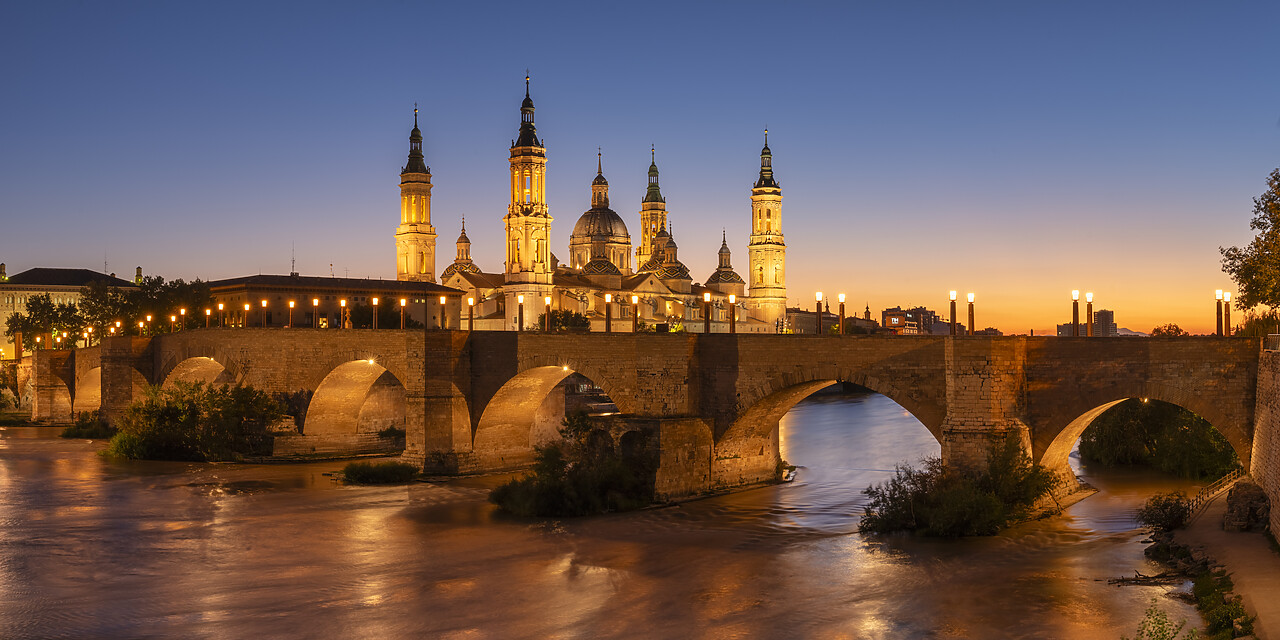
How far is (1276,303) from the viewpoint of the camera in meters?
27.5

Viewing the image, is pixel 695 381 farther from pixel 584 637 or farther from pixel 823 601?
pixel 584 637

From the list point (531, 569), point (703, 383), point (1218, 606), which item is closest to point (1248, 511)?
point (1218, 606)

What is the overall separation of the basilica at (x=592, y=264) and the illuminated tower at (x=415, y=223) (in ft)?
0.30

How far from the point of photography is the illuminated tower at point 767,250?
11700 cm

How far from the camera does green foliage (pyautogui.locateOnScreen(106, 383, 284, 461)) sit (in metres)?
42.0

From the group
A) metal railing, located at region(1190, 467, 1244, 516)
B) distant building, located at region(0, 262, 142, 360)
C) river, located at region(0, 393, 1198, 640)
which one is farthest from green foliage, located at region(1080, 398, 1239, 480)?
distant building, located at region(0, 262, 142, 360)

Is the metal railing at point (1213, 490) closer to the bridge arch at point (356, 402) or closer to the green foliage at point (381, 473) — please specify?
the green foliage at point (381, 473)

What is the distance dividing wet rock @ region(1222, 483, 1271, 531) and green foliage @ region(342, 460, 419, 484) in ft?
76.8

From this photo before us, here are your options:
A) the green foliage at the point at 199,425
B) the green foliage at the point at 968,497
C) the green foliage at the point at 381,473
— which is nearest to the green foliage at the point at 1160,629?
the green foliage at the point at 968,497

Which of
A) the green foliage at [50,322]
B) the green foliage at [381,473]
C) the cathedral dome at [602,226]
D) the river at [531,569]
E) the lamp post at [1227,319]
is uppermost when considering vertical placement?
the cathedral dome at [602,226]

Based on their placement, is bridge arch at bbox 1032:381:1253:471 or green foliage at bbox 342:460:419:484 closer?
bridge arch at bbox 1032:381:1253:471

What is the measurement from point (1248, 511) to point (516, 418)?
2299 cm

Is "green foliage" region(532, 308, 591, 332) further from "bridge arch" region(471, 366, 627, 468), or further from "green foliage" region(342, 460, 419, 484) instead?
"green foliage" region(342, 460, 419, 484)

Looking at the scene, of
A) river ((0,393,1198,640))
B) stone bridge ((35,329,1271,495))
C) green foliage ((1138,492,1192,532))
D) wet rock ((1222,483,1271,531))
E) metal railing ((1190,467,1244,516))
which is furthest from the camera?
metal railing ((1190,467,1244,516))
